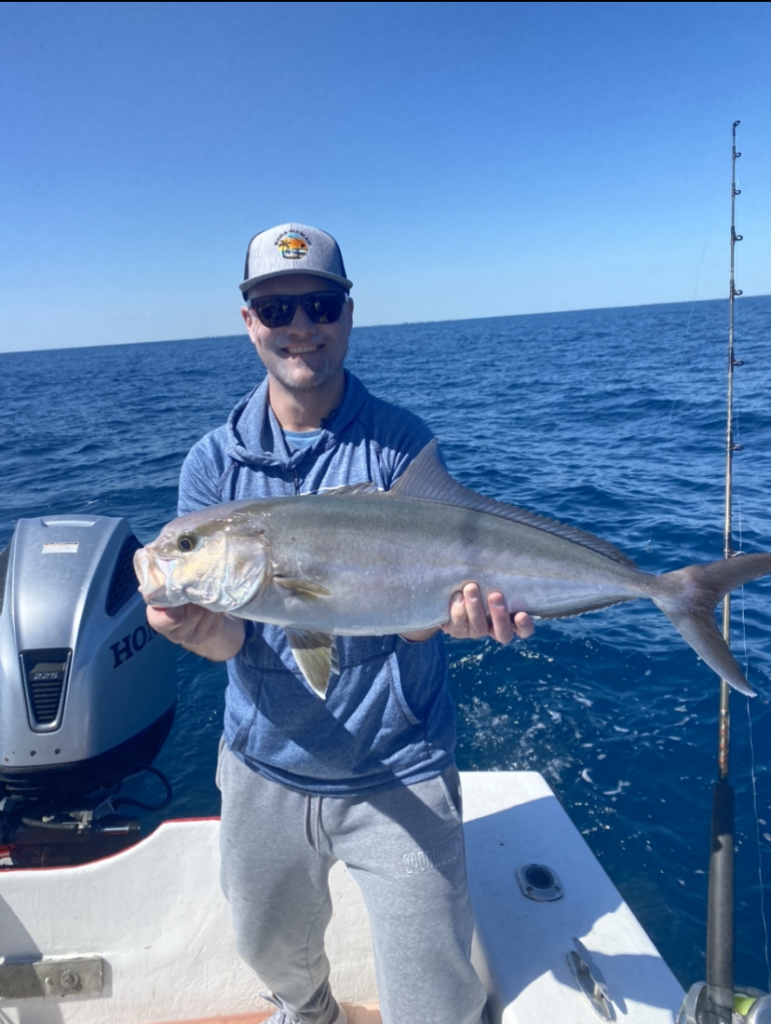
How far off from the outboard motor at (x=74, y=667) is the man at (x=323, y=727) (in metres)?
1.70

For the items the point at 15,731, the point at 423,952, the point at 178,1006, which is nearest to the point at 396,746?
the point at 423,952

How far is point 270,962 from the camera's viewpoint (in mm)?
2953

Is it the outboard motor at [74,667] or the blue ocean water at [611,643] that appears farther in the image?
the blue ocean water at [611,643]

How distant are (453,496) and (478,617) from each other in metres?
0.54

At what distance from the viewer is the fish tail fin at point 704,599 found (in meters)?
2.62

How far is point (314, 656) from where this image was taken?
2.48 metres

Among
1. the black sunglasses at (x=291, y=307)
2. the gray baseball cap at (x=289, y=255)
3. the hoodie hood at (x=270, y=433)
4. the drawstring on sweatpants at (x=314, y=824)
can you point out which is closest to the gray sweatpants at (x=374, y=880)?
the drawstring on sweatpants at (x=314, y=824)

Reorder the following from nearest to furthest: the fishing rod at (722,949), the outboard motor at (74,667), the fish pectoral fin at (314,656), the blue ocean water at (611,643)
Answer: the fish pectoral fin at (314,656) < the fishing rod at (722,949) < the outboard motor at (74,667) < the blue ocean water at (611,643)

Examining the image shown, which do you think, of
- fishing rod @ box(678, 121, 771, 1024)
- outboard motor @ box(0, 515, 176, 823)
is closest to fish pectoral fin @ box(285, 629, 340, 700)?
fishing rod @ box(678, 121, 771, 1024)

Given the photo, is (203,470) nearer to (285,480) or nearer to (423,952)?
(285,480)

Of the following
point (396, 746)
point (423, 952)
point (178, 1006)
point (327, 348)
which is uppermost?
point (327, 348)

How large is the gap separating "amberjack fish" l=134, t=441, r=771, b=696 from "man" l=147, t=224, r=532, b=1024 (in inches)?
5.7

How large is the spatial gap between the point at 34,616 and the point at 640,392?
76.7 feet

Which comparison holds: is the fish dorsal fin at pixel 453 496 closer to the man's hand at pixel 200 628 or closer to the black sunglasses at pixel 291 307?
the black sunglasses at pixel 291 307
